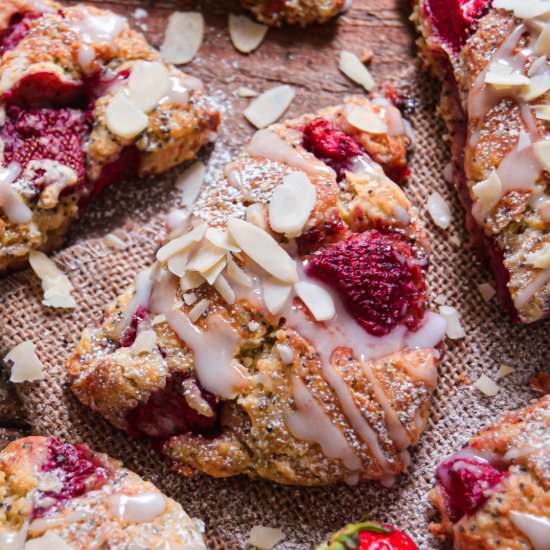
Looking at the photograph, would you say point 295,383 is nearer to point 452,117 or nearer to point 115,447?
point 115,447

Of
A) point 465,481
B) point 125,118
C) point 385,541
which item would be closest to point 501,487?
point 465,481

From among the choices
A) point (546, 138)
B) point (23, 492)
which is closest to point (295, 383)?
point (23, 492)

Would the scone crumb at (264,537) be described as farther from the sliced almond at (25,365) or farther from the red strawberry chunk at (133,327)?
the sliced almond at (25,365)

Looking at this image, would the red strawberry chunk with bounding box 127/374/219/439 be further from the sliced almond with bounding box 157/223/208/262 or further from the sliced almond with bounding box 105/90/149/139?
the sliced almond with bounding box 105/90/149/139

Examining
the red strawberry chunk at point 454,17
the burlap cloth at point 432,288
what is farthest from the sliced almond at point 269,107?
the red strawberry chunk at point 454,17

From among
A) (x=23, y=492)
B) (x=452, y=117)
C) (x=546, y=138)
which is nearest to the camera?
(x=23, y=492)

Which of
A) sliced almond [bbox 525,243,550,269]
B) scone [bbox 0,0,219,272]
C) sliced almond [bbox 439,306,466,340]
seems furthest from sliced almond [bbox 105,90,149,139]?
sliced almond [bbox 525,243,550,269]

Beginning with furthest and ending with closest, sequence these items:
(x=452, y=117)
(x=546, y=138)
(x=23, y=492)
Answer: (x=452, y=117), (x=546, y=138), (x=23, y=492)

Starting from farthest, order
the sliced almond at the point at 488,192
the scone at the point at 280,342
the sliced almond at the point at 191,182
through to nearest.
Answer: the sliced almond at the point at 191,182 → the sliced almond at the point at 488,192 → the scone at the point at 280,342
